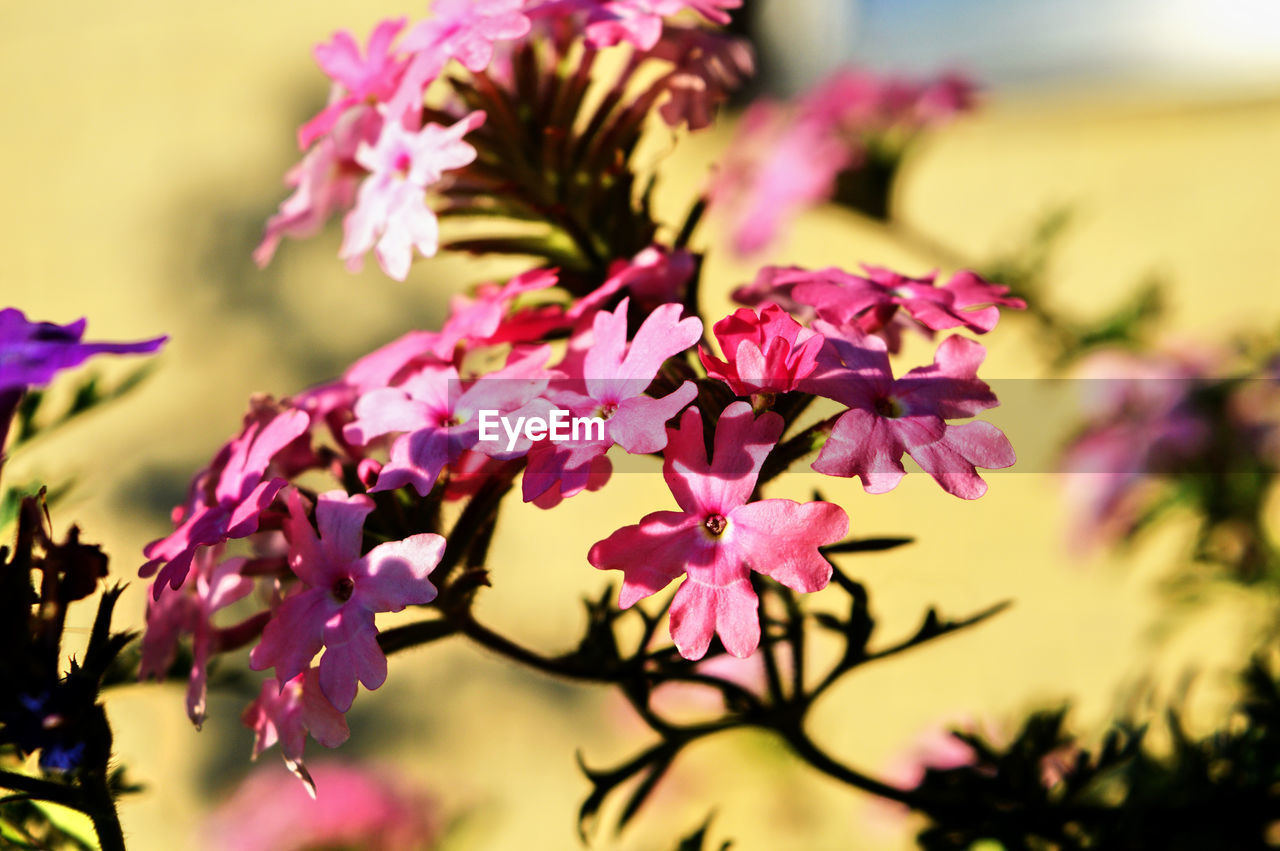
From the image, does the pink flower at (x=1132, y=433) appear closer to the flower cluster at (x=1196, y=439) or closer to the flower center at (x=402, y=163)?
the flower cluster at (x=1196, y=439)

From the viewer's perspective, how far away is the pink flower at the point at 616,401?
0.36 meters

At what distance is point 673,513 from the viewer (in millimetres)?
373

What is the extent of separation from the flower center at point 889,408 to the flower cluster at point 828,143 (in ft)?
2.37

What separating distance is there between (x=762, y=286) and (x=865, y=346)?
96 millimetres

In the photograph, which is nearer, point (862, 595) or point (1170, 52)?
point (862, 595)

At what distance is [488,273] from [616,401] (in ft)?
4.56

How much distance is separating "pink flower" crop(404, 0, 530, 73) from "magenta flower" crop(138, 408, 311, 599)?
0.59 feet

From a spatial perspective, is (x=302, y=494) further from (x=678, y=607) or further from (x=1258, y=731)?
(x=1258, y=731)

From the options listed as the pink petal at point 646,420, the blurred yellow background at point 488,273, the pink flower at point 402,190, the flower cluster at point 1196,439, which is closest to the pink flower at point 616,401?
the pink petal at point 646,420

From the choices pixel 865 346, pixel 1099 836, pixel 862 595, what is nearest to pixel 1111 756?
pixel 1099 836

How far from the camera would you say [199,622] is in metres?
0.47

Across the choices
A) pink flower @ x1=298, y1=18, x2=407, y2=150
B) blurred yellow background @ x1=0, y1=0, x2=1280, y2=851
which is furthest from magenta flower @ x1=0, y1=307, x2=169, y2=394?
blurred yellow background @ x1=0, y1=0, x2=1280, y2=851

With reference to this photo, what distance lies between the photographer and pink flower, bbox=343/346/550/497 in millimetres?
386

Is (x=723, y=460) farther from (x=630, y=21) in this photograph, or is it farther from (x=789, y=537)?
(x=630, y=21)
